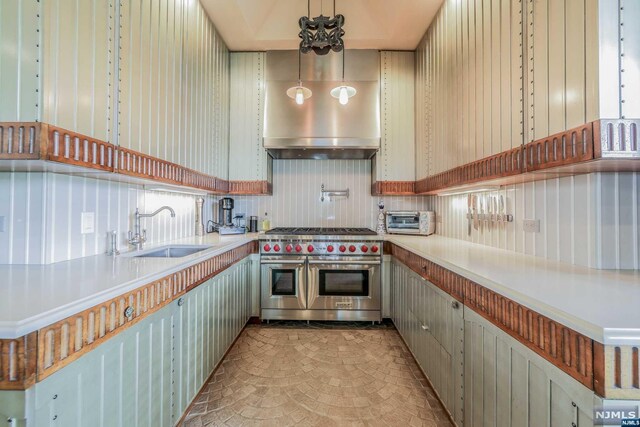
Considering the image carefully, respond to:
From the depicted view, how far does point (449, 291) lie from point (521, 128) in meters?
1.00

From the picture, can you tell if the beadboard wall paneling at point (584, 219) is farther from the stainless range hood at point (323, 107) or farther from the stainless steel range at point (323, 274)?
the stainless range hood at point (323, 107)

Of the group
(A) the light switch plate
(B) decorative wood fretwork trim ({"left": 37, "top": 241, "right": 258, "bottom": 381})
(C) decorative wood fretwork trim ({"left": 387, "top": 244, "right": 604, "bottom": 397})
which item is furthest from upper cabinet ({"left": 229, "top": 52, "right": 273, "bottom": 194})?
(C) decorative wood fretwork trim ({"left": 387, "top": 244, "right": 604, "bottom": 397})

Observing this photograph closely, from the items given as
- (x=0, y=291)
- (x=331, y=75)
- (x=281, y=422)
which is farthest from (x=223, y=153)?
(x=281, y=422)

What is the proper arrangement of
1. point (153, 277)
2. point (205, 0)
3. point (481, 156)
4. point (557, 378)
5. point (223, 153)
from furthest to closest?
point (223, 153) → point (205, 0) → point (481, 156) → point (153, 277) → point (557, 378)

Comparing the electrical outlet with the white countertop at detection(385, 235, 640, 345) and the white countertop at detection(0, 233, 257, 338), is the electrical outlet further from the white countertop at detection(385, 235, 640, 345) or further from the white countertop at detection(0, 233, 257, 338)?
the white countertop at detection(0, 233, 257, 338)

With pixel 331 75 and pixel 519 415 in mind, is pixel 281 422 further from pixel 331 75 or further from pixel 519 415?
pixel 331 75

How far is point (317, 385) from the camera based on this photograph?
1.98 metres

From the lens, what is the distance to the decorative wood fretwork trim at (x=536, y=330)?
0.73m

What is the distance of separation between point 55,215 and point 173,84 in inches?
49.0

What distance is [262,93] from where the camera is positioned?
3.27 meters

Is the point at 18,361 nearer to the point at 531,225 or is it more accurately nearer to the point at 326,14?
the point at 531,225

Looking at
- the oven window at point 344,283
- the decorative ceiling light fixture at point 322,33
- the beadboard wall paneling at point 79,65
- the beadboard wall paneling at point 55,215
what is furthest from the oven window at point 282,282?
the decorative ceiling light fixture at point 322,33

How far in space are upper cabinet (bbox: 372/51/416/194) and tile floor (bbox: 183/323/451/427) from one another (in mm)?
1752

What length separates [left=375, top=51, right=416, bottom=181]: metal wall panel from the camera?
327 centimetres
